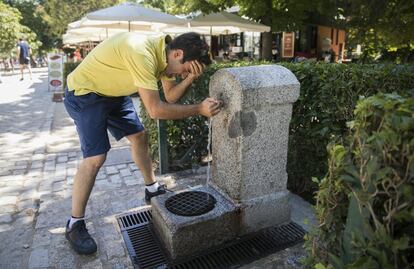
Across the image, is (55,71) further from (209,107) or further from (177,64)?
(209,107)

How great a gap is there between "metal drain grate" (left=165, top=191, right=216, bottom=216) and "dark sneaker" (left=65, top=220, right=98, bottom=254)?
0.69m

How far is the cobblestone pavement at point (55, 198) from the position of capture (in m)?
2.83

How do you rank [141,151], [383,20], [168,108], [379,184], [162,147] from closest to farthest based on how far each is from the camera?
[379,184], [168,108], [141,151], [162,147], [383,20]

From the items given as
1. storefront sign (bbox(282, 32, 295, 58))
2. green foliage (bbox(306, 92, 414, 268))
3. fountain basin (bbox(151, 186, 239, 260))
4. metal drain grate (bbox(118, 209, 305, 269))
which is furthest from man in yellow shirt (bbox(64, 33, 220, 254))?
storefront sign (bbox(282, 32, 295, 58))

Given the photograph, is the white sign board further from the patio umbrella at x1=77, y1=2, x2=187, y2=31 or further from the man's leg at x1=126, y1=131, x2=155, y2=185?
the man's leg at x1=126, y1=131, x2=155, y2=185

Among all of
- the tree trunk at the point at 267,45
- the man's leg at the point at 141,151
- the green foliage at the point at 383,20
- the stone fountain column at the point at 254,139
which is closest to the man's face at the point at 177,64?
the stone fountain column at the point at 254,139

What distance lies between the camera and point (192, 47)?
8.93 feet

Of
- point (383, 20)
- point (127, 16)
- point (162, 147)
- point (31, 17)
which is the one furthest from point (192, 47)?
point (31, 17)

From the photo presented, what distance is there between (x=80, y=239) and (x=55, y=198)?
1283 millimetres

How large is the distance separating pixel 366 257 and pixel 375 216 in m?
0.14

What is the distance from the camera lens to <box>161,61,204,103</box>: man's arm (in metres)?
2.80

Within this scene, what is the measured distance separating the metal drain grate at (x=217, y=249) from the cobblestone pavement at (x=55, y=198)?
0.08 meters

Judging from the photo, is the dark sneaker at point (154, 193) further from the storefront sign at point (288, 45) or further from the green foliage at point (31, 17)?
the green foliage at point (31, 17)

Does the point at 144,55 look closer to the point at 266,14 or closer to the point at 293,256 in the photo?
the point at 293,256
